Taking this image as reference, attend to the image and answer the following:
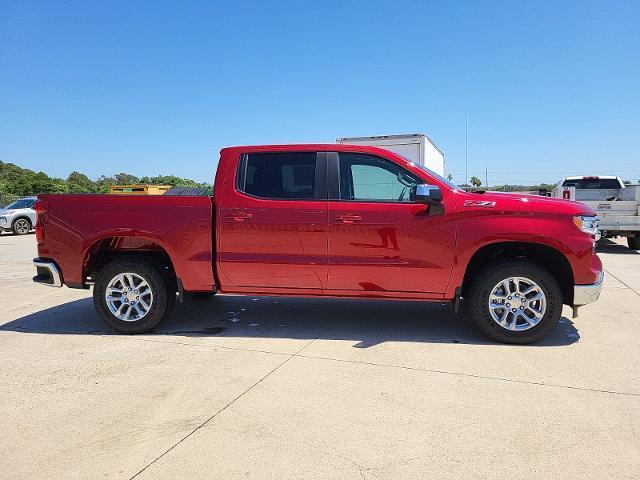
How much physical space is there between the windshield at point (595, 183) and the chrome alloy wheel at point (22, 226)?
2138 cm

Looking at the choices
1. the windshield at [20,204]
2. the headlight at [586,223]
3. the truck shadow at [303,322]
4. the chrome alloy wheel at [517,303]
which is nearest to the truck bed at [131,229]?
the truck shadow at [303,322]

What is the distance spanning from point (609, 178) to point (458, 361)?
1237 cm

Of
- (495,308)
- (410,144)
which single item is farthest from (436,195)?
(410,144)

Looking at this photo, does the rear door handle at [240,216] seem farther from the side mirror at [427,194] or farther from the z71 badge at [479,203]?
the z71 badge at [479,203]

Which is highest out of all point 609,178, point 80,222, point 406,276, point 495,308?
point 609,178

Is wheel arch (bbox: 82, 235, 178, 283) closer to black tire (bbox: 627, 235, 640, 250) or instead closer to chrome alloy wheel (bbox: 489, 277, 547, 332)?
chrome alloy wheel (bbox: 489, 277, 547, 332)

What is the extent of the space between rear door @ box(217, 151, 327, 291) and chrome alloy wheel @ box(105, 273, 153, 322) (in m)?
0.90

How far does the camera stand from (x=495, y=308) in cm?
455

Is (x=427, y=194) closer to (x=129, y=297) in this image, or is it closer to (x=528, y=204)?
(x=528, y=204)

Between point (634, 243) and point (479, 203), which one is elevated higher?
point (479, 203)

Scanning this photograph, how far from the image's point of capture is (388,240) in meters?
4.55

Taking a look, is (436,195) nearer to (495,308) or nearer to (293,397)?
(495,308)

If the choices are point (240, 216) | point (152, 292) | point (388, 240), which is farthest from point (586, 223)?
point (152, 292)

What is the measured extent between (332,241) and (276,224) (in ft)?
1.93
